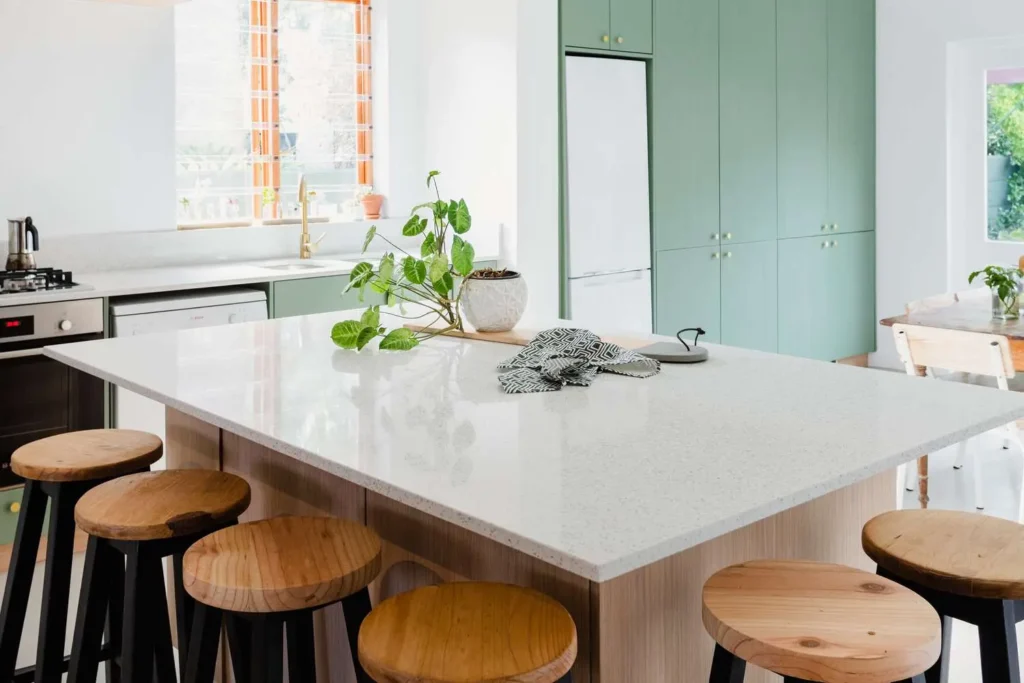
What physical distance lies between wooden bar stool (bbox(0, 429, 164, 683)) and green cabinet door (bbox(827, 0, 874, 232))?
16.5ft

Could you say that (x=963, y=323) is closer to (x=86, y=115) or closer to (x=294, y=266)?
(x=294, y=266)

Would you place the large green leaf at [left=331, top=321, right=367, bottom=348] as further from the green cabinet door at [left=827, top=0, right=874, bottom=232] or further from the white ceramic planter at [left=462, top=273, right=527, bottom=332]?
the green cabinet door at [left=827, top=0, right=874, bottom=232]

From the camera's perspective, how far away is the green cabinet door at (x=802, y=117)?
618cm

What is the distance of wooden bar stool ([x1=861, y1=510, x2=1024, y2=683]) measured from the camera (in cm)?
169

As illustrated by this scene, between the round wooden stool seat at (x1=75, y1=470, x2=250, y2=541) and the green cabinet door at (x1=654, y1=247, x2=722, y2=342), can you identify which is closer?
the round wooden stool seat at (x1=75, y1=470, x2=250, y2=541)

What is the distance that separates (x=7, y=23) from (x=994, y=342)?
384 centimetres

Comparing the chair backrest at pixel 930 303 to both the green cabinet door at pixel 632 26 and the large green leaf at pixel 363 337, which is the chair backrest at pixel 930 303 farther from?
the large green leaf at pixel 363 337

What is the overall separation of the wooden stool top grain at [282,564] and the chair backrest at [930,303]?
315cm

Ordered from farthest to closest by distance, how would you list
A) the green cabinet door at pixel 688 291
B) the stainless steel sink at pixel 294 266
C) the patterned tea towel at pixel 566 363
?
the green cabinet door at pixel 688 291
the stainless steel sink at pixel 294 266
the patterned tea towel at pixel 566 363

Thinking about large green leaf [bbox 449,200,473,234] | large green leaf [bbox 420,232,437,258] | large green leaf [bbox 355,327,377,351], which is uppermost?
large green leaf [bbox 449,200,473,234]

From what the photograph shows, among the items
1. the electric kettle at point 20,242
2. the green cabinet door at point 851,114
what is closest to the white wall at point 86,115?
the electric kettle at point 20,242

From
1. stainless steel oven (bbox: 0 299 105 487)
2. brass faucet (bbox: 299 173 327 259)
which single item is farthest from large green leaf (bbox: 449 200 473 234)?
brass faucet (bbox: 299 173 327 259)

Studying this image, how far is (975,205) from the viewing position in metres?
6.50

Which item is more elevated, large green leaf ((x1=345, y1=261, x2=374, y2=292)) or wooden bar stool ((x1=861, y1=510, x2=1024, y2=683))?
large green leaf ((x1=345, y1=261, x2=374, y2=292))
